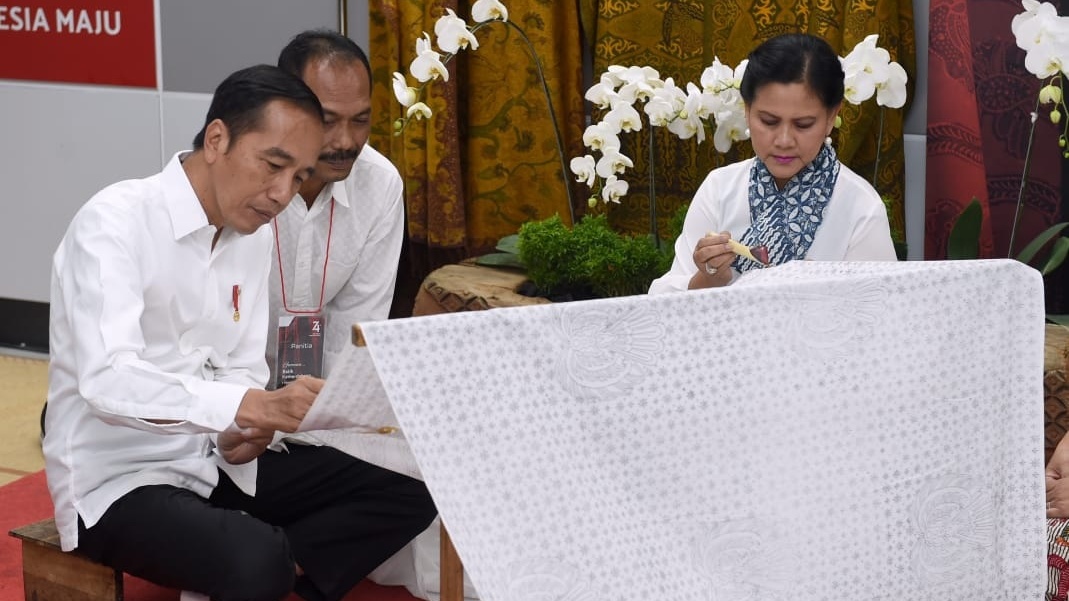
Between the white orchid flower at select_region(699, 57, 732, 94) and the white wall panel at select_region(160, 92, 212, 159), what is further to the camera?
the white wall panel at select_region(160, 92, 212, 159)

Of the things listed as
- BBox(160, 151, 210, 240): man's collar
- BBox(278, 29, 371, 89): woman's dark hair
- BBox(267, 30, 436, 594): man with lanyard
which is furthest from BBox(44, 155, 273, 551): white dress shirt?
BBox(278, 29, 371, 89): woman's dark hair

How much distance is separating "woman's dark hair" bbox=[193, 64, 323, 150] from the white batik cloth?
768mm

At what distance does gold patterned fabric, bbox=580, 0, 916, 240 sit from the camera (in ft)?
10.6

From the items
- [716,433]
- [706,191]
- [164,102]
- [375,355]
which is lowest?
[716,433]

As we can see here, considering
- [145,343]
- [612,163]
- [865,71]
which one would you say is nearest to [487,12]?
[612,163]

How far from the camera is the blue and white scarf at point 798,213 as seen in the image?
2.66 meters

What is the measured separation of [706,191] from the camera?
2.79m

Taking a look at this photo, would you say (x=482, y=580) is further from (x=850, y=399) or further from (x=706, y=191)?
(x=706, y=191)

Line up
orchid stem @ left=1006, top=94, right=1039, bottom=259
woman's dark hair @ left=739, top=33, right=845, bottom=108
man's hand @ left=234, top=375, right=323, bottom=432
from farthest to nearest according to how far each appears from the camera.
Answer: orchid stem @ left=1006, top=94, right=1039, bottom=259 < woman's dark hair @ left=739, top=33, right=845, bottom=108 < man's hand @ left=234, top=375, right=323, bottom=432

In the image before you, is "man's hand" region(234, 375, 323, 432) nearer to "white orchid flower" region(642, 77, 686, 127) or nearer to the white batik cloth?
the white batik cloth

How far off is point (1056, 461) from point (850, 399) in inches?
20.6

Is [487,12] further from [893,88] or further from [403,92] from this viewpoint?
[893,88]

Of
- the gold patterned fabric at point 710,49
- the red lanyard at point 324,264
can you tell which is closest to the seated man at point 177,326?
the red lanyard at point 324,264

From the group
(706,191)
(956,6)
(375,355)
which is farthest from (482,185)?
(375,355)
